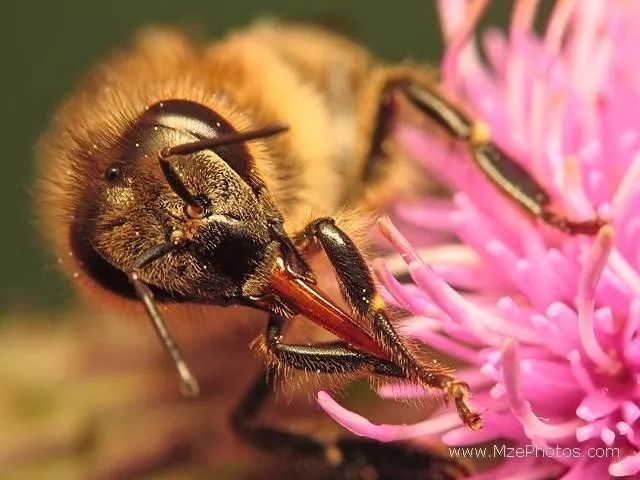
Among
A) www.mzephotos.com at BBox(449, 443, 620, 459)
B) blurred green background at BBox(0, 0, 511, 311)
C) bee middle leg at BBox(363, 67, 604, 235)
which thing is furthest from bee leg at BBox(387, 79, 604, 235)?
blurred green background at BBox(0, 0, 511, 311)

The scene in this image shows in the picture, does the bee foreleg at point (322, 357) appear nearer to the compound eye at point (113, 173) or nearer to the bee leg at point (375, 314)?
the bee leg at point (375, 314)

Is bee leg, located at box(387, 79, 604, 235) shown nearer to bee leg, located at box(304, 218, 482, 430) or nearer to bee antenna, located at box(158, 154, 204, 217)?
bee leg, located at box(304, 218, 482, 430)

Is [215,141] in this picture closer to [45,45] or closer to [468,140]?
[468,140]

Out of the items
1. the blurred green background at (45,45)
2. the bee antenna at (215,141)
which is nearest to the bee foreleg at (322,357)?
the bee antenna at (215,141)

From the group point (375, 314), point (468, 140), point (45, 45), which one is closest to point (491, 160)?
point (468, 140)

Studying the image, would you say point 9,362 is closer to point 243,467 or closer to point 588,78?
point 243,467

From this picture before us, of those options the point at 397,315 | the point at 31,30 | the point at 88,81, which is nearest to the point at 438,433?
the point at 397,315
